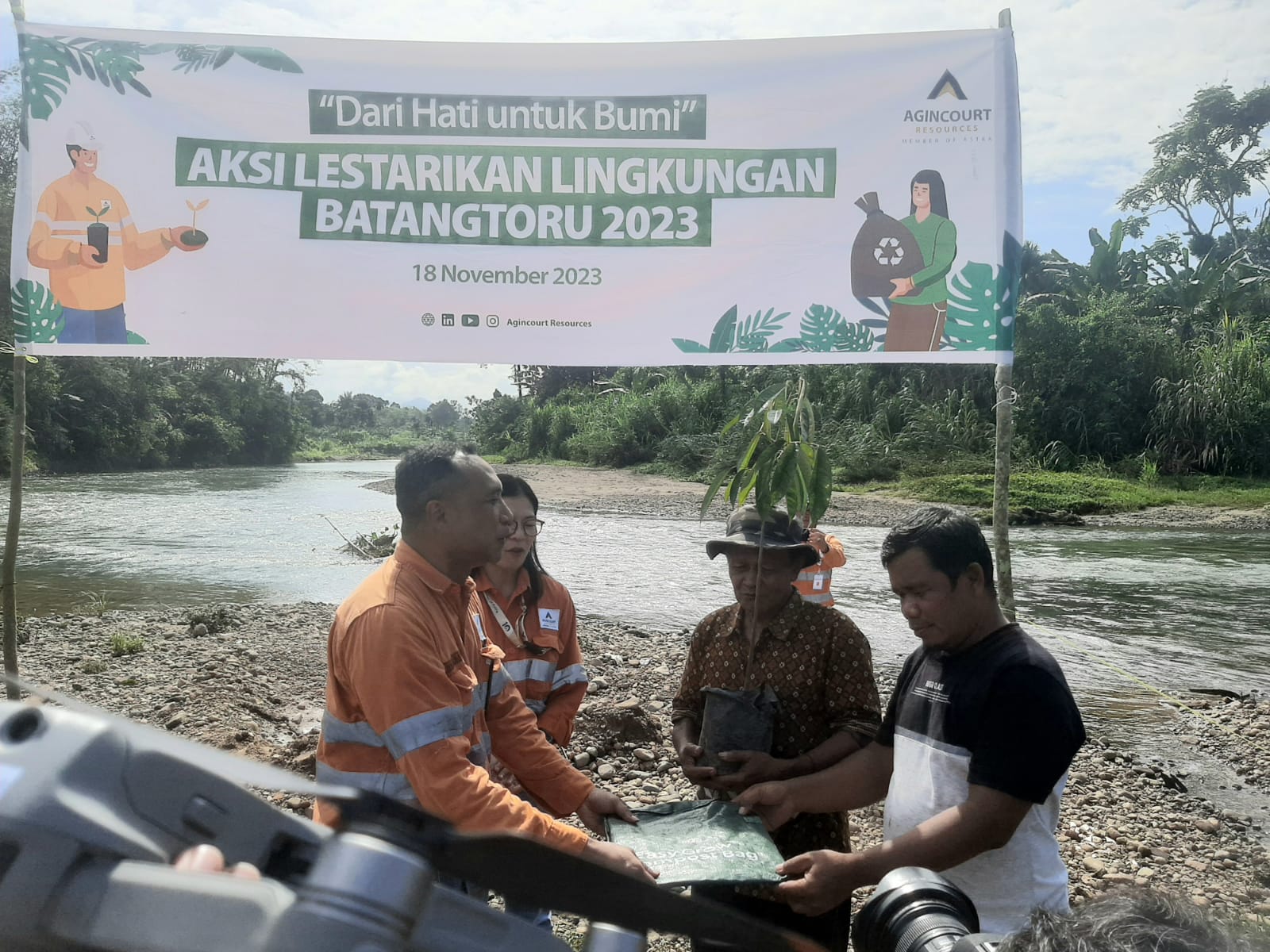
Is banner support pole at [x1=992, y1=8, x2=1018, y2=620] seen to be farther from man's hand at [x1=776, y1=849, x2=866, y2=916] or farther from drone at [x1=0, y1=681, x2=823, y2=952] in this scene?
drone at [x1=0, y1=681, x2=823, y2=952]

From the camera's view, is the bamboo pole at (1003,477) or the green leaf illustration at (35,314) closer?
the green leaf illustration at (35,314)

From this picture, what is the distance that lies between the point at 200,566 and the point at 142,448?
27.1 meters

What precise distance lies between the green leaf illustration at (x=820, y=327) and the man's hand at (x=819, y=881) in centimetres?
162

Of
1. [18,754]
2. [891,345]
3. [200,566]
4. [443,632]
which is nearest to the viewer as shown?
[18,754]

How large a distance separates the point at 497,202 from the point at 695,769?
1883 mm

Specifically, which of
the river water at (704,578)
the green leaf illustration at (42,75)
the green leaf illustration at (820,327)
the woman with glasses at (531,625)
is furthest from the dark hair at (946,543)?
the river water at (704,578)

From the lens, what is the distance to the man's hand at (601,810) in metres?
2.28

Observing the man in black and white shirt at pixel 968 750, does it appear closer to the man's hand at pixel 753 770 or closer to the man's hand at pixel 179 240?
the man's hand at pixel 753 770

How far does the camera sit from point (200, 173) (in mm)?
3070

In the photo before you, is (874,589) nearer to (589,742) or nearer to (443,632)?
(589,742)

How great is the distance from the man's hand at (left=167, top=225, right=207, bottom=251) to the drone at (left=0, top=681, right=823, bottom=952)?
9.29 ft

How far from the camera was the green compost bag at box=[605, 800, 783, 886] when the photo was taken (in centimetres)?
191

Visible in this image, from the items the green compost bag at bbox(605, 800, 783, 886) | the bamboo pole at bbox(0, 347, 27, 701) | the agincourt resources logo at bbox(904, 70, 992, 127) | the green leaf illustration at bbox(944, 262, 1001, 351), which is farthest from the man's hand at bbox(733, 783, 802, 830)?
the bamboo pole at bbox(0, 347, 27, 701)

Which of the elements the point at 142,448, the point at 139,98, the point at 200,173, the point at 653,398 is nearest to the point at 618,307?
the point at 200,173
